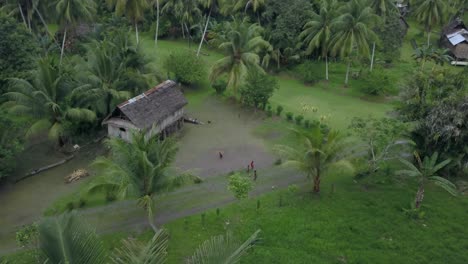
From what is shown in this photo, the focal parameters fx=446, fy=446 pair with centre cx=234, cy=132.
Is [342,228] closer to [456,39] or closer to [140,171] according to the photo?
[140,171]

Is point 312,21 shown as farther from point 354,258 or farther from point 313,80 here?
point 354,258

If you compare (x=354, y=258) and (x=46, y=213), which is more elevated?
(x=354, y=258)

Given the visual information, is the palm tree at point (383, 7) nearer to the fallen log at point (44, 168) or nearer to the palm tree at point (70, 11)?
the palm tree at point (70, 11)

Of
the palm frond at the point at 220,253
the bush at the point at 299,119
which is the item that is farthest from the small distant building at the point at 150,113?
the palm frond at the point at 220,253

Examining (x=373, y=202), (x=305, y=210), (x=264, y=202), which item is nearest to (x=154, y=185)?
(x=264, y=202)

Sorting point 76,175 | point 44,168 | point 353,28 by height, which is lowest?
point 44,168

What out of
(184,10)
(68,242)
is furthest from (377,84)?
(68,242)
